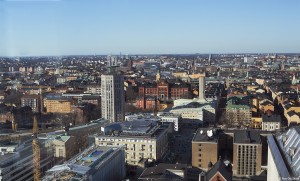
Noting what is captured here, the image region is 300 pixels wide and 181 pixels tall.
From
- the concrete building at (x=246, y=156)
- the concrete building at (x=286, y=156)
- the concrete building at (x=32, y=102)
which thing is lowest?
the concrete building at (x=246, y=156)

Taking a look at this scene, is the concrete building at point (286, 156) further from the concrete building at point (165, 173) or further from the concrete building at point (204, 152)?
the concrete building at point (204, 152)

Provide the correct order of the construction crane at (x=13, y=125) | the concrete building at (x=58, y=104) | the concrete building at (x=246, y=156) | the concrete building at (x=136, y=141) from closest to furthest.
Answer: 1. the concrete building at (x=246, y=156)
2. the concrete building at (x=136, y=141)
3. the construction crane at (x=13, y=125)
4. the concrete building at (x=58, y=104)

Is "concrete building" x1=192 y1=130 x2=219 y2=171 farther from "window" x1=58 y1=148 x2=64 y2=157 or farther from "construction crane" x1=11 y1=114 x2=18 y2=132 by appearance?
"construction crane" x1=11 y1=114 x2=18 y2=132

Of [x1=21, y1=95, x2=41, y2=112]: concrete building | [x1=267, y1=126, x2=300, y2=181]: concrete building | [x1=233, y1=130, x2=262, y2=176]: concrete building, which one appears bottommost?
[x1=233, y1=130, x2=262, y2=176]: concrete building

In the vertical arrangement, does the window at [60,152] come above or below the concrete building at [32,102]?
below

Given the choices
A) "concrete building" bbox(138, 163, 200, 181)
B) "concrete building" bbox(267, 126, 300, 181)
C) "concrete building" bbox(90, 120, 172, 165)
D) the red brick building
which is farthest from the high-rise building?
"concrete building" bbox(267, 126, 300, 181)

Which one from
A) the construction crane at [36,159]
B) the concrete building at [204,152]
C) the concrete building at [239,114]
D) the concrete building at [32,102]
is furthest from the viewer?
the concrete building at [32,102]

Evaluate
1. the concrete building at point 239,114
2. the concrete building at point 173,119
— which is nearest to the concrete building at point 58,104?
the concrete building at point 173,119
